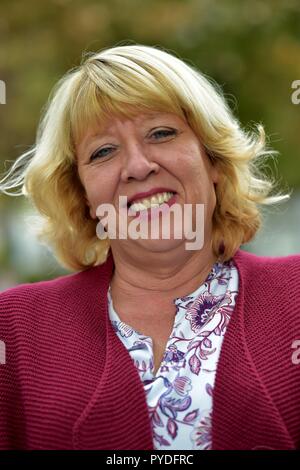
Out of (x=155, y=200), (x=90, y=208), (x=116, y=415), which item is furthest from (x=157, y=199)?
(x=116, y=415)

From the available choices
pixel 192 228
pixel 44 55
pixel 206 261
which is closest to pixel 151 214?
pixel 192 228

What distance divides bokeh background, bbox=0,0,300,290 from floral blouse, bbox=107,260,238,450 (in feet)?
8.44

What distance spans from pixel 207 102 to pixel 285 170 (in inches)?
136

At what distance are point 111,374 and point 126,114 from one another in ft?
2.55

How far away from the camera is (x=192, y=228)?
2.19m

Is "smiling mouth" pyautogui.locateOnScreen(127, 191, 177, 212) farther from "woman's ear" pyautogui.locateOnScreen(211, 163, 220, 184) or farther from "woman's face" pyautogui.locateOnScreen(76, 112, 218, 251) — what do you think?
"woman's ear" pyautogui.locateOnScreen(211, 163, 220, 184)

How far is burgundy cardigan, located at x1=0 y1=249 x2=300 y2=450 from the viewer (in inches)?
75.4

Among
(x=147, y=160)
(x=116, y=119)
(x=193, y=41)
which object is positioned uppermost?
(x=193, y=41)

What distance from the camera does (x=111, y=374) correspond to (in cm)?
202

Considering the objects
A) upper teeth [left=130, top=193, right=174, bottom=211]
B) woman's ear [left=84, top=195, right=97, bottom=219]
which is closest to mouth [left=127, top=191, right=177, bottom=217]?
upper teeth [left=130, top=193, right=174, bottom=211]

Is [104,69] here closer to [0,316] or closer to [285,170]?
[0,316]

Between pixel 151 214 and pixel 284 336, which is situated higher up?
pixel 151 214

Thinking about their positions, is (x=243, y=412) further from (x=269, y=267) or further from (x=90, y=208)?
(x=90, y=208)

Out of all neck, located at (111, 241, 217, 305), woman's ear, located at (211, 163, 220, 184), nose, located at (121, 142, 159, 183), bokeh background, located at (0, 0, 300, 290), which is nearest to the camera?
nose, located at (121, 142, 159, 183)
